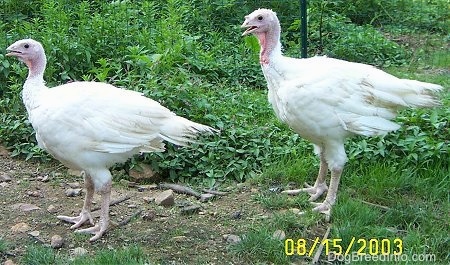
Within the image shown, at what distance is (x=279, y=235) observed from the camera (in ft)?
17.0

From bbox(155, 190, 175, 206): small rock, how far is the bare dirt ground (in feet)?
0.14

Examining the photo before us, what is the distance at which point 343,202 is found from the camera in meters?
5.64

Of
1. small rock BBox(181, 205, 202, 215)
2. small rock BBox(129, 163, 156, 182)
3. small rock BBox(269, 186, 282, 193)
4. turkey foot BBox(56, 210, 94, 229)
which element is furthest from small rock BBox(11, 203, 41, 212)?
small rock BBox(269, 186, 282, 193)

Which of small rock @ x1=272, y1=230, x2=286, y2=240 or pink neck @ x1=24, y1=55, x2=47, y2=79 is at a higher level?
pink neck @ x1=24, y1=55, x2=47, y2=79

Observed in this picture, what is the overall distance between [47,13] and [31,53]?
2.53 metres

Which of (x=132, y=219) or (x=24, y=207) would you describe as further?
(x=24, y=207)

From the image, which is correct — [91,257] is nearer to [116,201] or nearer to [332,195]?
[116,201]

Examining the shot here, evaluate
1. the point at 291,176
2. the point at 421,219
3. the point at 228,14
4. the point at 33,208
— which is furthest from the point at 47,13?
the point at 421,219

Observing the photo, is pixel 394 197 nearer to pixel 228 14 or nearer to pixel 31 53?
pixel 31 53

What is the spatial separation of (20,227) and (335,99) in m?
2.52

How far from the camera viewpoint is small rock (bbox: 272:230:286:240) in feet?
16.8

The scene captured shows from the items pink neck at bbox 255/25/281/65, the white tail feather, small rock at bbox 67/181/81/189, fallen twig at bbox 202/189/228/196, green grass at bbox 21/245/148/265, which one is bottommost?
fallen twig at bbox 202/189/228/196

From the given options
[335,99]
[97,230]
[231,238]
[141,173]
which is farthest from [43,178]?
[335,99]

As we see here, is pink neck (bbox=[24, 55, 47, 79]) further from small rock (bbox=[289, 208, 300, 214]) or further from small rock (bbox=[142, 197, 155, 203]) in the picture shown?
small rock (bbox=[289, 208, 300, 214])
